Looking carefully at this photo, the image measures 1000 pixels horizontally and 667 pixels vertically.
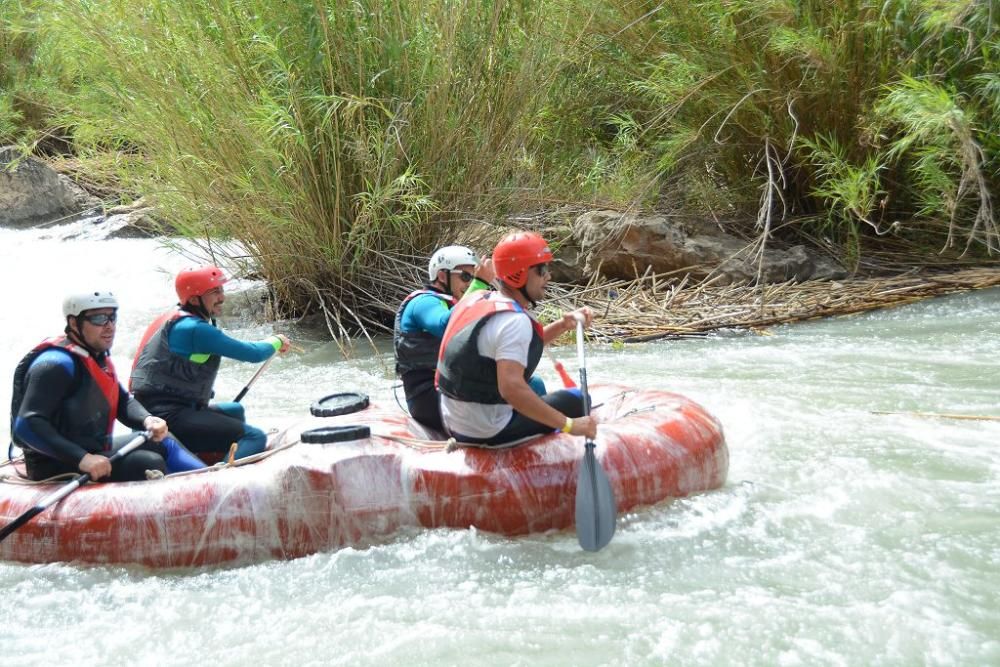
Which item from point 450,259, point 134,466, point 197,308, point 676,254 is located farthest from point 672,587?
point 676,254

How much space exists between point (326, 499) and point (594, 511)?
92 cm

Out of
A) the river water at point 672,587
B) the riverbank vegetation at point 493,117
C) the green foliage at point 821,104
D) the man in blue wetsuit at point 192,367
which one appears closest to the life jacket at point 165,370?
the man in blue wetsuit at point 192,367

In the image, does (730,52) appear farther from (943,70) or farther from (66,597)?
(66,597)

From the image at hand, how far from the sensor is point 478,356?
3586 mm

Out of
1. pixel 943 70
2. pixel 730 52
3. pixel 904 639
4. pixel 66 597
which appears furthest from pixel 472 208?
pixel 904 639

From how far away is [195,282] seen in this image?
411 centimetres

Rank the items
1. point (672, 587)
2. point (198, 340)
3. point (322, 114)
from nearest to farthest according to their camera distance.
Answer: point (672, 587)
point (198, 340)
point (322, 114)

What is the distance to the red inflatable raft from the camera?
3490 mm

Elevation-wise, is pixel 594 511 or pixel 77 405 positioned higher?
pixel 77 405

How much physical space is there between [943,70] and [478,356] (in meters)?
5.60

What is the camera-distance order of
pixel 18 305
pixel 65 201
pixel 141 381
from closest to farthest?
pixel 141 381
pixel 18 305
pixel 65 201

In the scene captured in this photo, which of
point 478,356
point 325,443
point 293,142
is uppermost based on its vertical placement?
point 293,142

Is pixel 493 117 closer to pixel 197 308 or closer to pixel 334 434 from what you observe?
pixel 197 308

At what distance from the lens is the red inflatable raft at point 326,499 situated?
349 cm
